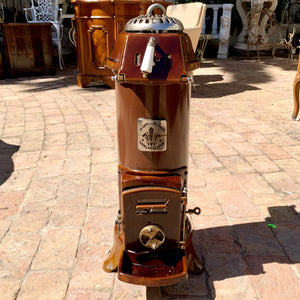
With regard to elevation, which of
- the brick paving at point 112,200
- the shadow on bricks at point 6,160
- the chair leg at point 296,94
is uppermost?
the chair leg at point 296,94

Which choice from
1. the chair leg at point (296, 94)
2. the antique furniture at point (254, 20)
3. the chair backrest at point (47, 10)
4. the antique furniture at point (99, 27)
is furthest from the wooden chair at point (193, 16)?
the antique furniture at point (254, 20)

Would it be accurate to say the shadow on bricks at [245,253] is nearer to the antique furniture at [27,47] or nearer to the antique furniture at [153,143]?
the antique furniture at [153,143]

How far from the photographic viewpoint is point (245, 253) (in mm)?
2096

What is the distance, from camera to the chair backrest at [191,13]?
5.92m

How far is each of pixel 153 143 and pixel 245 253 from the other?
1.02m

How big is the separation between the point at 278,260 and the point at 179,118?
3.63 feet

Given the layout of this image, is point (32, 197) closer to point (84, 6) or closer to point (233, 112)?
point (233, 112)

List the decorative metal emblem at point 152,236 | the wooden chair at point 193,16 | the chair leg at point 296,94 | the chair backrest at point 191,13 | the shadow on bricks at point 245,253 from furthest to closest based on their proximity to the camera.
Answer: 1. the chair backrest at point 191,13
2. the wooden chair at point 193,16
3. the chair leg at point 296,94
4. the shadow on bricks at point 245,253
5. the decorative metal emblem at point 152,236

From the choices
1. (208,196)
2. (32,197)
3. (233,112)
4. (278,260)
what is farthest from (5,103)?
(278,260)

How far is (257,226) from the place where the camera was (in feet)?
7.73

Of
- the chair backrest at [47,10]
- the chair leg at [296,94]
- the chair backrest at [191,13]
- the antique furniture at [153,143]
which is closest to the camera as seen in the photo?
the antique furniture at [153,143]

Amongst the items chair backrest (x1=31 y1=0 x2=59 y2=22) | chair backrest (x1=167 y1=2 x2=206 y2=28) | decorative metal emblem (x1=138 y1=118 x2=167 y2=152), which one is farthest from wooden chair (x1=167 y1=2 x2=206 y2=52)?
decorative metal emblem (x1=138 y1=118 x2=167 y2=152)

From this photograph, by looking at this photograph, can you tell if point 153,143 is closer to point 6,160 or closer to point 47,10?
point 6,160

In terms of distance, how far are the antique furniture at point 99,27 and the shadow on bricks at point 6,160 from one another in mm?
2252
